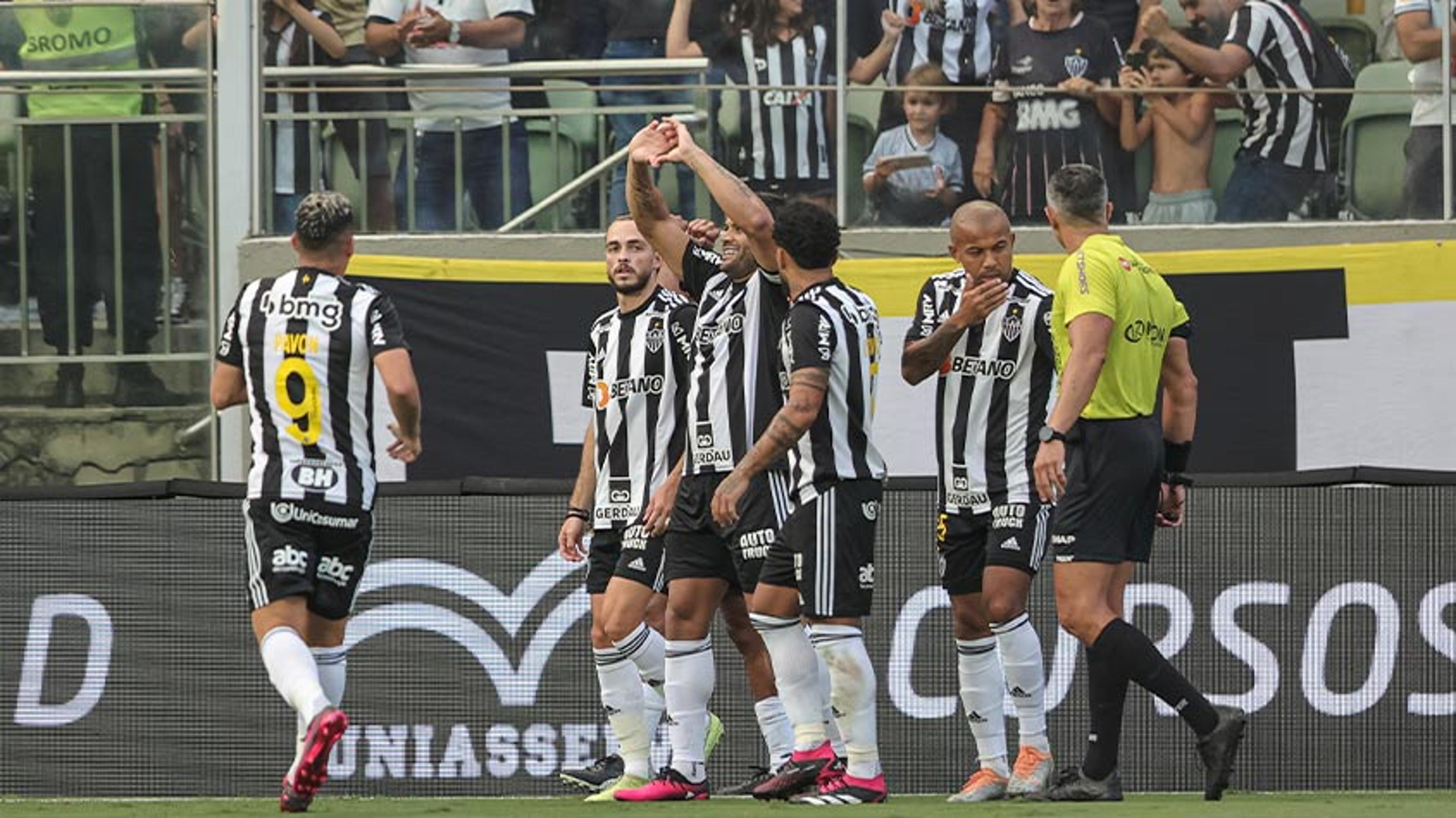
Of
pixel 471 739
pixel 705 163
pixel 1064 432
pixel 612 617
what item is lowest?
pixel 471 739

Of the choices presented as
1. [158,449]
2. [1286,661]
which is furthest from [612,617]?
[158,449]

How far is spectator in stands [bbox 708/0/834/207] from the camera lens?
13.9 meters

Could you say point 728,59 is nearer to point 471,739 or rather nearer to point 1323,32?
point 1323,32

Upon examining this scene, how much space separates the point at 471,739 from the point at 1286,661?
342cm

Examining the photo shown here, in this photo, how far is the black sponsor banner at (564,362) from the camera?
13.0 meters

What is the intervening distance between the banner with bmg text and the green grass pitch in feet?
1.20

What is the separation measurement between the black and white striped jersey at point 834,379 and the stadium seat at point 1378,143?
6.35 meters

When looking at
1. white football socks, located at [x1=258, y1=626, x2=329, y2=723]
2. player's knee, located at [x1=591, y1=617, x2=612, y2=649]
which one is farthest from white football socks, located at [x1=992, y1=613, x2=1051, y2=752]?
white football socks, located at [x1=258, y1=626, x2=329, y2=723]

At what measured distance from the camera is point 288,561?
799 cm

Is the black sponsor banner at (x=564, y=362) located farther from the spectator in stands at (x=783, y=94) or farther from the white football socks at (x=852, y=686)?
the white football socks at (x=852, y=686)

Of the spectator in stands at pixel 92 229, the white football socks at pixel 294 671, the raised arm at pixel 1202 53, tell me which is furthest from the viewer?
the raised arm at pixel 1202 53

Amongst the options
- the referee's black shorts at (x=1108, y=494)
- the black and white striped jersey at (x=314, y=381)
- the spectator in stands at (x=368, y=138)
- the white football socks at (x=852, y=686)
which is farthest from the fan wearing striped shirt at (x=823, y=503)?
the spectator in stands at (x=368, y=138)

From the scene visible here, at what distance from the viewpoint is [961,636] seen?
914 centimetres

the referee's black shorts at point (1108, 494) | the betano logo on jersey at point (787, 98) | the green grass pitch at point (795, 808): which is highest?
the betano logo on jersey at point (787, 98)
